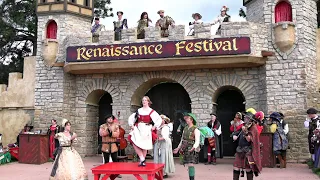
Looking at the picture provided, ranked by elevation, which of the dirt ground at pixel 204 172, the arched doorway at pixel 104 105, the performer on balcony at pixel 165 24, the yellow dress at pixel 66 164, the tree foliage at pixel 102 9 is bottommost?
the dirt ground at pixel 204 172

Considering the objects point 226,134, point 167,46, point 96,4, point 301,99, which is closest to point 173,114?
point 226,134

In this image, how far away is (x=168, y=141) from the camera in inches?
341

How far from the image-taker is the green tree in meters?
19.5

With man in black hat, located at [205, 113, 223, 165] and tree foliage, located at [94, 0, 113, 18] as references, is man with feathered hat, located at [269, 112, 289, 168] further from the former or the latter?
tree foliage, located at [94, 0, 113, 18]

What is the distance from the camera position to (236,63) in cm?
1151

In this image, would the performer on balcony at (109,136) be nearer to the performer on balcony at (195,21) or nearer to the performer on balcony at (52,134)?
A: the performer on balcony at (52,134)

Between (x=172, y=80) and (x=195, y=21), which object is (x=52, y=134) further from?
(x=195, y=21)

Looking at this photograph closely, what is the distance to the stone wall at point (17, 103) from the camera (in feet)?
46.3

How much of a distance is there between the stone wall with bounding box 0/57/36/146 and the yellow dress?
23.1 feet

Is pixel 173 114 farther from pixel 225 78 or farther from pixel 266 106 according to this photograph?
pixel 266 106

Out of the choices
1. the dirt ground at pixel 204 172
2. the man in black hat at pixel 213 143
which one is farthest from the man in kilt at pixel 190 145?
A: the man in black hat at pixel 213 143

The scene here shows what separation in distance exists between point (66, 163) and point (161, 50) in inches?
220

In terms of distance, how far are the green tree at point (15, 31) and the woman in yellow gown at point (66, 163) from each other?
13.4m

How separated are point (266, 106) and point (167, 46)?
3.76 meters
